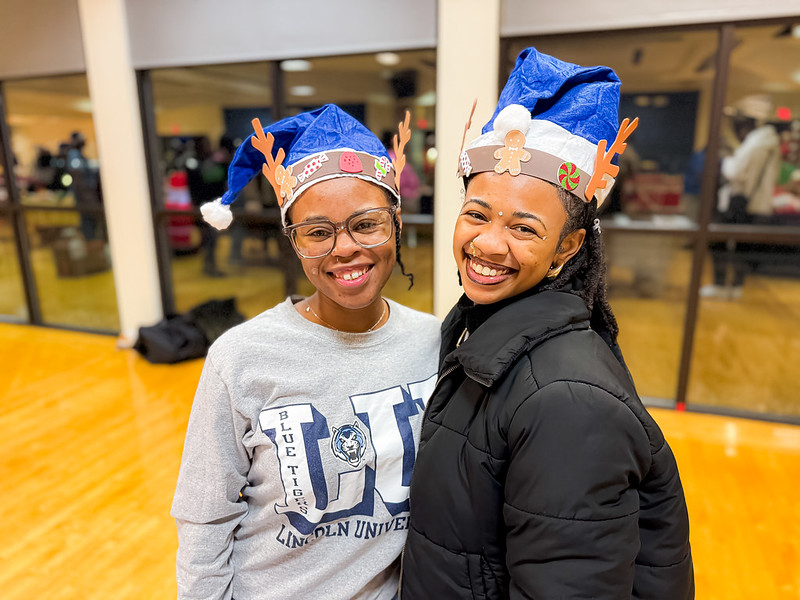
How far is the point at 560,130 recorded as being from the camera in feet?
2.96

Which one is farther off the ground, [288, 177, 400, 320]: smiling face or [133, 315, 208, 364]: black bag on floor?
[288, 177, 400, 320]: smiling face

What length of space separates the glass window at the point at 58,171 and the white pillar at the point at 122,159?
0.94 ft

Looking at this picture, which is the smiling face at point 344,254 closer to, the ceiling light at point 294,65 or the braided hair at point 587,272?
the braided hair at point 587,272

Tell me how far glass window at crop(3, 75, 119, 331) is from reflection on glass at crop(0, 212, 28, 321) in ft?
0.63

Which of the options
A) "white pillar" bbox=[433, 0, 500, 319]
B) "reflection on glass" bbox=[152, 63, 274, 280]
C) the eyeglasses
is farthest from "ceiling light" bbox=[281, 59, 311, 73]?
the eyeglasses

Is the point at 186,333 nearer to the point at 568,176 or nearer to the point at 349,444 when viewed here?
the point at 349,444

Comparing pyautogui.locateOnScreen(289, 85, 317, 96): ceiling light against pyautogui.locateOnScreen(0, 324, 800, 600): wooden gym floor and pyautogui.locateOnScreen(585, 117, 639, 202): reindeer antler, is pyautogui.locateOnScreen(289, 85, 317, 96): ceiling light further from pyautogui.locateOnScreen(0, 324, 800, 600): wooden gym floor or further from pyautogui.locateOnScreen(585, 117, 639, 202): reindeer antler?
pyautogui.locateOnScreen(585, 117, 639, 202): reindeer antler

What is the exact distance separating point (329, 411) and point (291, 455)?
4.2 inches

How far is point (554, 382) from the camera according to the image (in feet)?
2.54

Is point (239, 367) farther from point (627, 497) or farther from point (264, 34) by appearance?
point (264, 34)

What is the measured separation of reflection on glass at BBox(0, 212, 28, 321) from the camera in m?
5.19

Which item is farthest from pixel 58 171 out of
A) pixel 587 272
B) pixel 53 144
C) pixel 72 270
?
pixel 587 272

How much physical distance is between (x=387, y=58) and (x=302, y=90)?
909 mm

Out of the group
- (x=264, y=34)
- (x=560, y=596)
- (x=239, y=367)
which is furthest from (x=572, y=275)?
(x=264, y=34)
